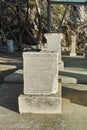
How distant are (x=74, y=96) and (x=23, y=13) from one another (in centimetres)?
2250

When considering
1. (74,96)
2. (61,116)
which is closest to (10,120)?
(61,116)

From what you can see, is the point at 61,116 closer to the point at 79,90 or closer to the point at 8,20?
the point at 79,90

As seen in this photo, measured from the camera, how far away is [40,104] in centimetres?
575

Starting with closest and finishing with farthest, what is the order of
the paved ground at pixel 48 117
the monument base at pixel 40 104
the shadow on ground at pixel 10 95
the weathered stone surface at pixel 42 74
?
1. the paved ground at pixel 48 117
2. the monument base at pixel 40 104
3. the weathered stone surface at pixel 42 74
4. the shadow on ground at pixel 10 95

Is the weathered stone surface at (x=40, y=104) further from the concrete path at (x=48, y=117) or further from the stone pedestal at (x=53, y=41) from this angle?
the stone pedestal at (x=53, y=41)

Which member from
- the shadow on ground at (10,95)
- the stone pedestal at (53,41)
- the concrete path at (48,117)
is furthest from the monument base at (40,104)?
the stone pedestal at (53,41)

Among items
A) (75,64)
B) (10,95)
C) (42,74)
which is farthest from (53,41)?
(42,74)

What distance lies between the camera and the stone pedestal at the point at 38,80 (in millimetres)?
5762

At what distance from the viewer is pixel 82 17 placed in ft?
104

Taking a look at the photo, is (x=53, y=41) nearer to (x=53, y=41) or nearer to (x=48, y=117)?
(x=53, y=41)

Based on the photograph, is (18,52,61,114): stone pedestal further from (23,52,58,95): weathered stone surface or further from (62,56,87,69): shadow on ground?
(62,56,87,69): shadow on ground

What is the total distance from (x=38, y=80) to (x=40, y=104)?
46cm

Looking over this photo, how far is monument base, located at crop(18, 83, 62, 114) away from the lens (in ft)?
18.8

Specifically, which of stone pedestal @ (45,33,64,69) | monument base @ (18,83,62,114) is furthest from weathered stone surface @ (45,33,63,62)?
monument base @ (18,83,62,114)
